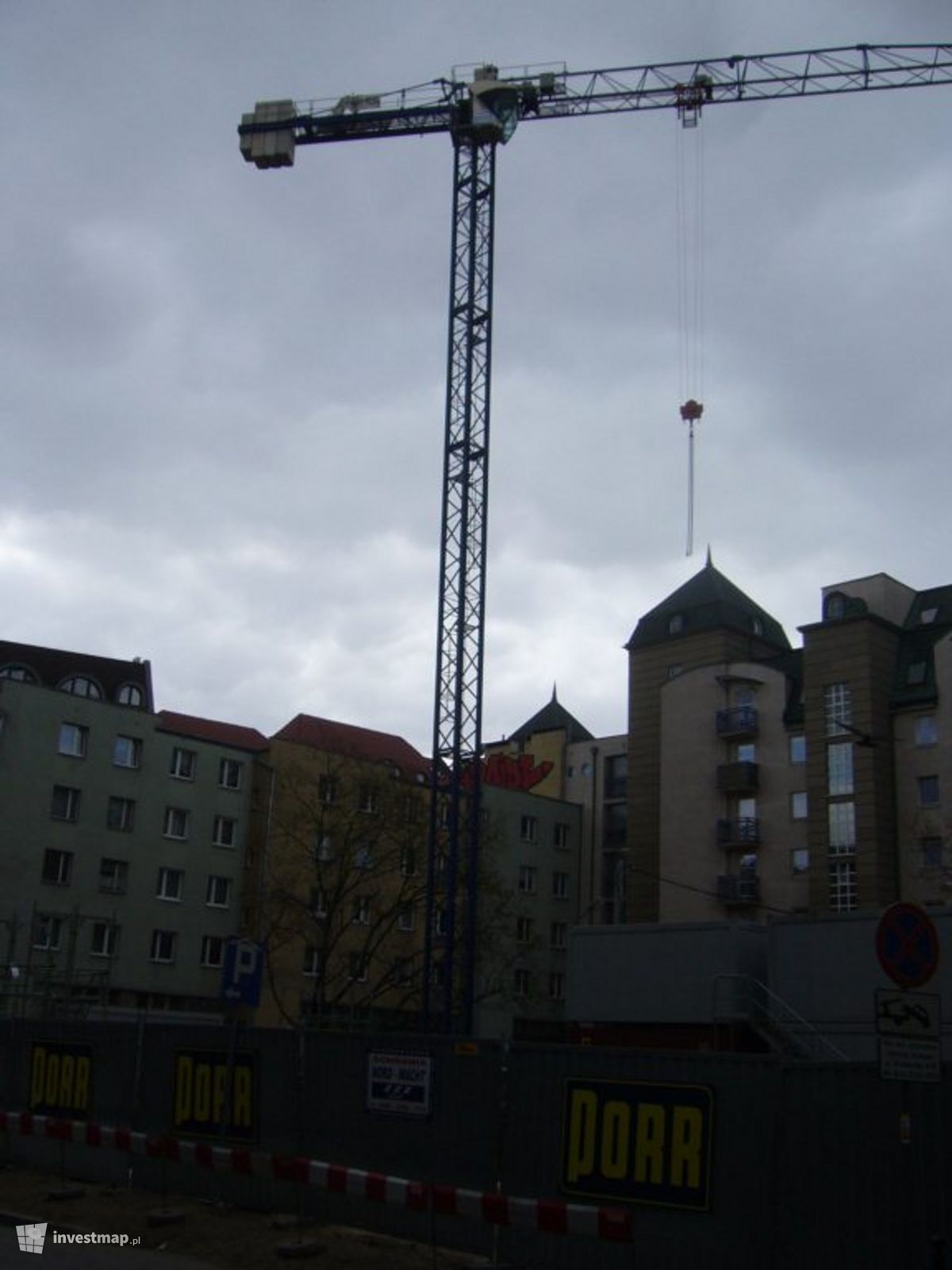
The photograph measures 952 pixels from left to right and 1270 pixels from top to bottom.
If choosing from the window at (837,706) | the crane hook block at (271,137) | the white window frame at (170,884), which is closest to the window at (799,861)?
the window at (837,706)

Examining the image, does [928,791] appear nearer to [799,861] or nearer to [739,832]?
[799,861]

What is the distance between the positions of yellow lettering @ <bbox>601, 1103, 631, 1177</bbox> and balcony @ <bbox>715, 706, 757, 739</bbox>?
51.3 metres

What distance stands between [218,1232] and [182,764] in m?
45.1

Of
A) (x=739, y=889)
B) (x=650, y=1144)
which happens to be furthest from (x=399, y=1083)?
(x=739, y=889)

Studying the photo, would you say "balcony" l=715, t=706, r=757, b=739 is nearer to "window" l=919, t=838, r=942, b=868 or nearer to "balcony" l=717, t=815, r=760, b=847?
"balcony" l=717, t=815, r=760, b=847

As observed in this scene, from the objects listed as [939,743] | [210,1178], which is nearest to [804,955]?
[210,1178]

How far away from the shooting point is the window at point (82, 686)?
68.7 metres

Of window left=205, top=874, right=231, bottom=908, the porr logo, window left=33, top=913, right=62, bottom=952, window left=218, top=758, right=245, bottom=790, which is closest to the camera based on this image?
the porr logo

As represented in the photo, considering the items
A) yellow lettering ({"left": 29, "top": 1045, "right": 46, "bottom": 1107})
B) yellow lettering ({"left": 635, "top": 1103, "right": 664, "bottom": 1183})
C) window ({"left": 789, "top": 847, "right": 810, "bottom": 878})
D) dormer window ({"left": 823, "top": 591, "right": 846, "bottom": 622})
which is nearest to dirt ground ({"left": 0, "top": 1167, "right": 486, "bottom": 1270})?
yellow lettering ({"left": 29, "top": 1045, "right": 46, "bottom": 1107})

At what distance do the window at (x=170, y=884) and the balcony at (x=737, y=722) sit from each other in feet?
81.1

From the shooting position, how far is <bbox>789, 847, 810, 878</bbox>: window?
59.6 metres

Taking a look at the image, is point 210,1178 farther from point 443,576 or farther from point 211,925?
point 211,925

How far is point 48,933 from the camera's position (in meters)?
51.8

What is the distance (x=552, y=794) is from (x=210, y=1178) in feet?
206
